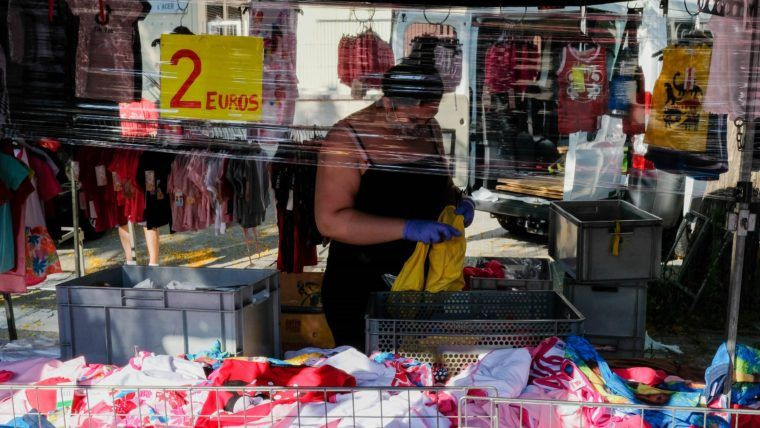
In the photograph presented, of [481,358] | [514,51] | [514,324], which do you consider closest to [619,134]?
[514,51]

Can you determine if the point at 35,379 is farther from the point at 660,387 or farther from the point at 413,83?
the point at 660,387

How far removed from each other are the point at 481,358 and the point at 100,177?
456 cm

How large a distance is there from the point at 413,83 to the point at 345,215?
A: 0.73 metres

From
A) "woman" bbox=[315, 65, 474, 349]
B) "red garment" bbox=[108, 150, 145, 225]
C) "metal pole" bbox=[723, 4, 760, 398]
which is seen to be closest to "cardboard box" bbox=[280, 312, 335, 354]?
"woman" bbox=[315, 65, 474, 349]

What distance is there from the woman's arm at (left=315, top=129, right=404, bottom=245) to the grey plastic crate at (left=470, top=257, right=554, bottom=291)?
0.86 metres

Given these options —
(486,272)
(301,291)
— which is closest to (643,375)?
(486,272)

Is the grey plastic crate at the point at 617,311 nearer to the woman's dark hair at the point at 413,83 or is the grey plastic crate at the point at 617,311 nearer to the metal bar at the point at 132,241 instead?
the woman's dark hair at the point at 413,83

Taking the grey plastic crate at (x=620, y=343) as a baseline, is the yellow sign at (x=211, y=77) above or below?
above

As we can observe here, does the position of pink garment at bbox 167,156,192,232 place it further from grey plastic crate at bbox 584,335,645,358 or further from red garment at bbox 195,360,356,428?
red garment at bbox 195,360,356,428

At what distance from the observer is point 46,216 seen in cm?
569

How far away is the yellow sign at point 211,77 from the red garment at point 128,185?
3.29 metres

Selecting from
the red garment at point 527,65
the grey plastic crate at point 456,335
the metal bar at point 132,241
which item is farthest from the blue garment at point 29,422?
the metal bar at point 132,241

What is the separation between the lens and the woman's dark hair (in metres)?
3.20

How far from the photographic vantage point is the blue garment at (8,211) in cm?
443
